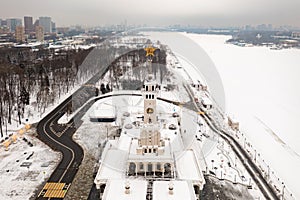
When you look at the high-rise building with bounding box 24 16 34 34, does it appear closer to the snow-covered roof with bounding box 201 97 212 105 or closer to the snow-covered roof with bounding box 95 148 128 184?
the snow-covered roof with bounding box 201 97 212 105

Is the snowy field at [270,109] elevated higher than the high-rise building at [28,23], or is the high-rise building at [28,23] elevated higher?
the high-rise building at [28,23]

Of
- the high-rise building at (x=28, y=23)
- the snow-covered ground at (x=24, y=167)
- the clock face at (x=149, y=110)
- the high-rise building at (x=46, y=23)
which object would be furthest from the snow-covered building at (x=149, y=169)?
the high-rise building at (x=46, y=23)

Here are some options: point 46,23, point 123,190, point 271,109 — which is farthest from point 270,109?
point 46,23

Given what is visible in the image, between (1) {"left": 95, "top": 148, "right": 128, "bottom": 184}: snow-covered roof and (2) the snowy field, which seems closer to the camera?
(1) {"left": 95, "top": 148, "right": 128, "bottom": 184}: snow-covered roof

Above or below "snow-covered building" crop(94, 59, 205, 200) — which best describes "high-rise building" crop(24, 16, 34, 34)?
above

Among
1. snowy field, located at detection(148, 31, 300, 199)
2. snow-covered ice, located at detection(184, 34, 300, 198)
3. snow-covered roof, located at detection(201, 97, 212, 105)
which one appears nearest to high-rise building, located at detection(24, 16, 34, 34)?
snowy field, located at detection(148, 31, 300, 199)

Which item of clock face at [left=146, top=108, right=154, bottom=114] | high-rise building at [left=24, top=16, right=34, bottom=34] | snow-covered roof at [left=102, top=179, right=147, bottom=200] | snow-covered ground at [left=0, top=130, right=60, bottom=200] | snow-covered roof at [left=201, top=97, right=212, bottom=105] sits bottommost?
snow-covered ground at [left=0, top=130, right=60, bottom=200]

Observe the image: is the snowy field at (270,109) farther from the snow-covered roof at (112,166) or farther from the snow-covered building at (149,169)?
the snow-covered roof at (112,166)
